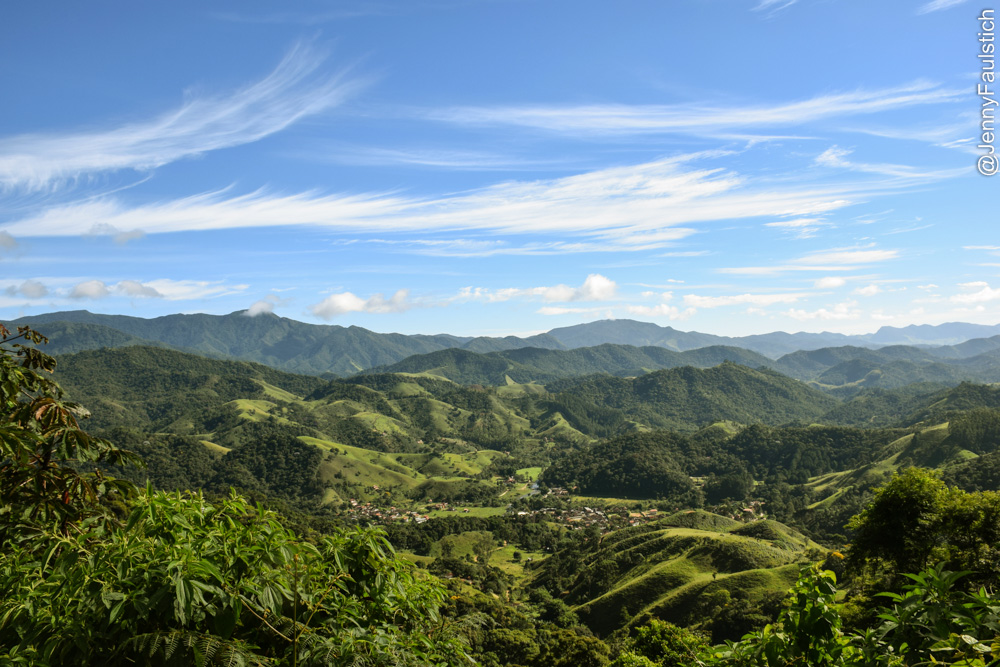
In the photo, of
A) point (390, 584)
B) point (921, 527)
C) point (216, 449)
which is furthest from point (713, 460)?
point (390, 584)

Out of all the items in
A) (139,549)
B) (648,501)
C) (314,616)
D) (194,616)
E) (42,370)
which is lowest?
(648,501)

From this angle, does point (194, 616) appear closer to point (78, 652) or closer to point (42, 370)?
point (78, 652)

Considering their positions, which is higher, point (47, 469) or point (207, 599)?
point (47, 469)

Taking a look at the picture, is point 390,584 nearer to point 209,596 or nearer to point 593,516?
point 209,596

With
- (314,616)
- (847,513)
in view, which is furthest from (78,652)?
(847,513)

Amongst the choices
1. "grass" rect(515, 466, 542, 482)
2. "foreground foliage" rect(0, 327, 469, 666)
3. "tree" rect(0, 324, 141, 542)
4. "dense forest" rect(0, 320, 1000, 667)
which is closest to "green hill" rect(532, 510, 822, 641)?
"dense forest" rect(0, 320, 1000, 667)

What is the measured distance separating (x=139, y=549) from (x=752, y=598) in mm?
71032

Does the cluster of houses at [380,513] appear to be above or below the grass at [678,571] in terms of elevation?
below

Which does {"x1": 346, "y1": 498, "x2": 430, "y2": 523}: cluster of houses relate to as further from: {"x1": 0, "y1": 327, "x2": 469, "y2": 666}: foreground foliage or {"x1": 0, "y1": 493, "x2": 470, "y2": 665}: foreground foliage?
{"x1": 0, "y1": 493, "x2": 470, "y2": 665}: foreground foliage

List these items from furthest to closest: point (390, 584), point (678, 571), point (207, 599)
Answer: point (678, 571)
point (390, 584)
point (207, 599)

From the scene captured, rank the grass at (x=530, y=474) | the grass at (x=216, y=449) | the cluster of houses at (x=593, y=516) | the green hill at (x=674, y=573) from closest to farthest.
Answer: the green hill at (x=674, y=573) < the cluster of houses at (x=593, y=516) < the grass at (x=216, y=449) < the grass at (x=530, y=474)

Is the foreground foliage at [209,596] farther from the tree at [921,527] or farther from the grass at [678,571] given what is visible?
the grass at [678,571]

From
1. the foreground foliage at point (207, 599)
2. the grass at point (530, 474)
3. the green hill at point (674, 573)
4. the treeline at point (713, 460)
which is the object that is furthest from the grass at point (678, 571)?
the grass at point (530, 474)

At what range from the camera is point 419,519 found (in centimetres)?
13525
